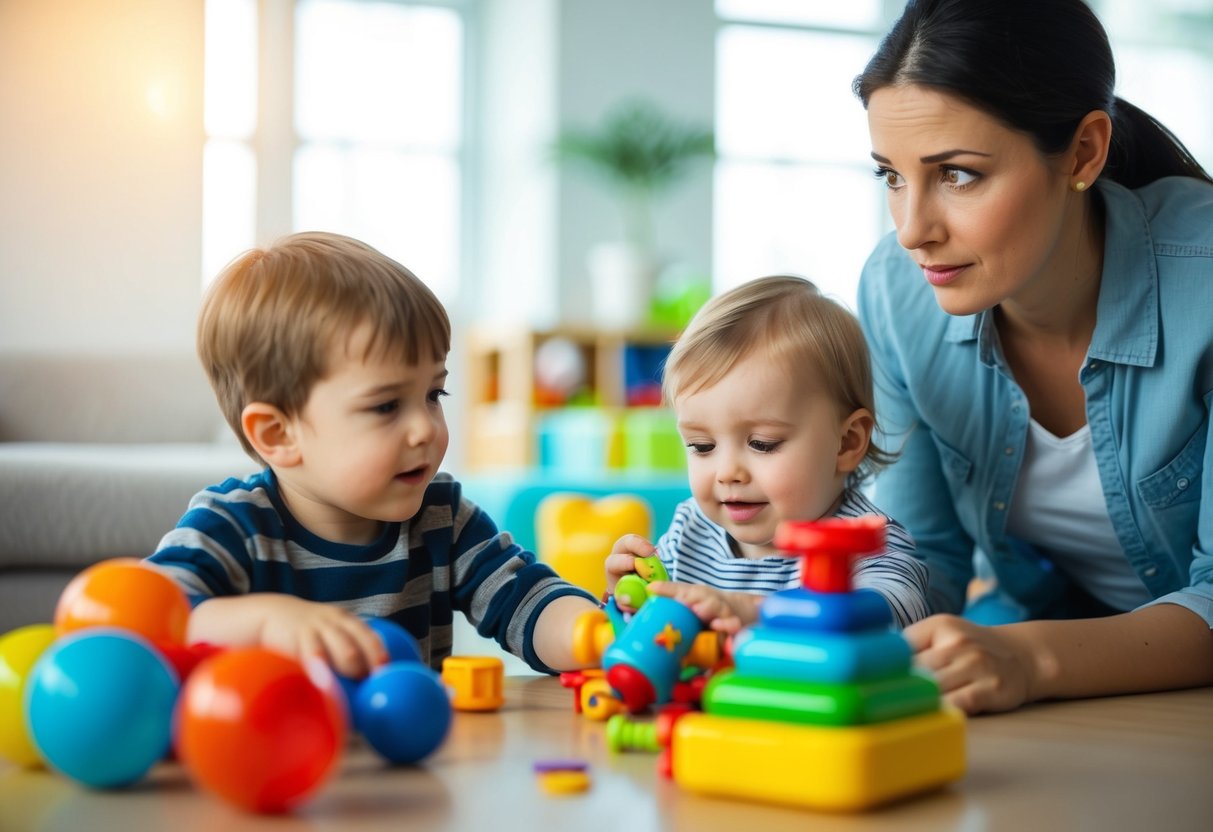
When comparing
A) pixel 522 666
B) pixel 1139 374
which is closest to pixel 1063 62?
pixel 1139 374

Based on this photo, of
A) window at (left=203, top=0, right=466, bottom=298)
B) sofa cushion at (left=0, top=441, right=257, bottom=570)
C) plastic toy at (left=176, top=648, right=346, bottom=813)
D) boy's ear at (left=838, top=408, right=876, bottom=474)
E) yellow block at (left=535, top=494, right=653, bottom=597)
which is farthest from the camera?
window at (left=203, top=0, right=466, bottom=298)

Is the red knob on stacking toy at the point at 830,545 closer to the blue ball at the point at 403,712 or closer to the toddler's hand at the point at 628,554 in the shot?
Answer: the blue ball at the point at 403,712

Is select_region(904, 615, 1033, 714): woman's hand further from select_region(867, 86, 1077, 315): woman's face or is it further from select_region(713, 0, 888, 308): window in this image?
select_region(713, 0, 888, 308): window

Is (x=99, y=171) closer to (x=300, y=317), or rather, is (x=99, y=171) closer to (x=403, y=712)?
(x=300, y=317)

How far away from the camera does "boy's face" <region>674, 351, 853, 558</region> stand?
116 cm

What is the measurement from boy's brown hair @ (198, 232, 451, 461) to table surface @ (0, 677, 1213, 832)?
1.04 ft

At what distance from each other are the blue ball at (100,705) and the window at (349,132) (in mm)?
4743

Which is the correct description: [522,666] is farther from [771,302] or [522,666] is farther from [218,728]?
[218,728]

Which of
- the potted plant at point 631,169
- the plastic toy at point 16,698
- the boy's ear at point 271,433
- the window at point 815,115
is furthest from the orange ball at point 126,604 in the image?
the window at point 815,115

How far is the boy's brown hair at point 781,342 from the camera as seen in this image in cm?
118

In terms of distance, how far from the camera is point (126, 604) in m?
0.76

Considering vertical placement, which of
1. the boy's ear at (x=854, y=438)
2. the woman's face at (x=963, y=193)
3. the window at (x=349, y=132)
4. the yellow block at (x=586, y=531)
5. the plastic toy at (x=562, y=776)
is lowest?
the yellow block at (x=586, y=531)

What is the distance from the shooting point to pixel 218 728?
59 cm

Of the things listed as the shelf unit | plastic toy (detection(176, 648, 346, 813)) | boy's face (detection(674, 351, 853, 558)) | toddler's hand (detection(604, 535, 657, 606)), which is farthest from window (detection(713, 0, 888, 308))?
plastic toy (detection(176, 648, 346, 813))
